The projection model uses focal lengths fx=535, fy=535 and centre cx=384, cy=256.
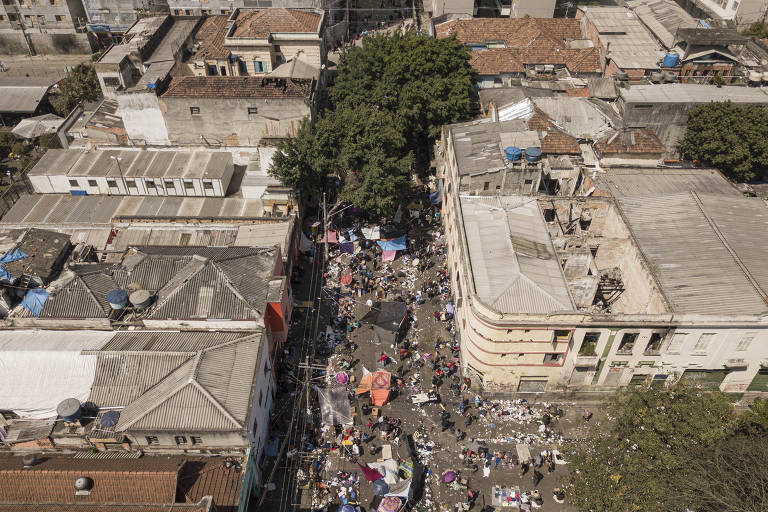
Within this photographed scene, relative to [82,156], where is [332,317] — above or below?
below

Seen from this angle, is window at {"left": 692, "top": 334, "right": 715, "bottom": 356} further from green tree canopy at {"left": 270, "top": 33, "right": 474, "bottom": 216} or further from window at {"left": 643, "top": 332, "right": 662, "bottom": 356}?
green tree canopy at {"left": 270, "top": 33, "right": 474, "bottom": 216}

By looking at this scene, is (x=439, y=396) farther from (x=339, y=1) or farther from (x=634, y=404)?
(x=339, y=1)

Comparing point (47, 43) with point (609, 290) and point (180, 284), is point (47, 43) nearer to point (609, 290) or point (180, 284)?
point (180, 284)

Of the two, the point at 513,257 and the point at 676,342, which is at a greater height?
the point at 513,257

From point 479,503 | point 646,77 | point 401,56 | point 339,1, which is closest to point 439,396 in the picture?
point 479,503

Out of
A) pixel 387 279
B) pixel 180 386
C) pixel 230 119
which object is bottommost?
pixel 387 279

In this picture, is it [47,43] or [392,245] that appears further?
[47,43]

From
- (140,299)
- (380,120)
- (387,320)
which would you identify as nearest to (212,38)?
Result: (380,120)

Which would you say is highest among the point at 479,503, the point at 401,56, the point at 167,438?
the point at 401,56
